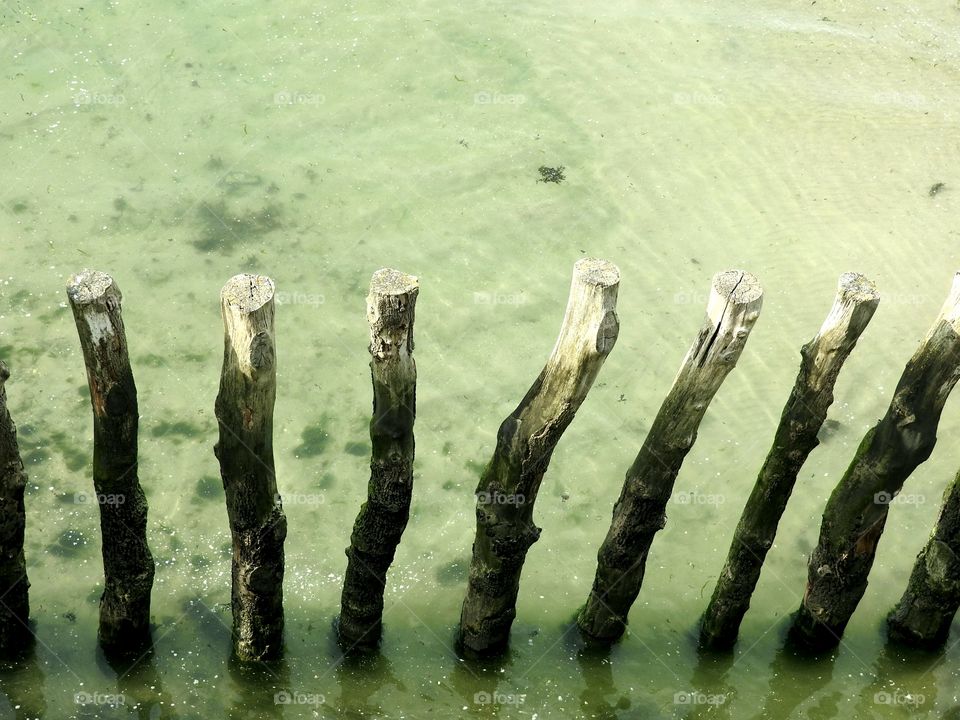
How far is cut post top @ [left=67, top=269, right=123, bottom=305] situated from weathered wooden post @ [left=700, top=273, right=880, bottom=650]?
3.68 metres

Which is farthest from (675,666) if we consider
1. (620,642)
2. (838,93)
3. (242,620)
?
(838,93)

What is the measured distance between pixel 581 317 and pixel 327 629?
2.84m

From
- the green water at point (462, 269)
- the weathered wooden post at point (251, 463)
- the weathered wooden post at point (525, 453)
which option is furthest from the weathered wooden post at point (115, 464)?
the weathered wooden post at point (525, 453)

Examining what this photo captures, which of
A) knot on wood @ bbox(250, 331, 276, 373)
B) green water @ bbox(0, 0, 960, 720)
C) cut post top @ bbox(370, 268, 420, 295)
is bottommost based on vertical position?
green water @ bbox(0, 0, 960, 720)

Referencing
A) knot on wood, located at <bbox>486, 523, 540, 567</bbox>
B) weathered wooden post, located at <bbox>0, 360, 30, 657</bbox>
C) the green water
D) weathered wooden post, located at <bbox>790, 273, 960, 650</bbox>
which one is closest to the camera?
weathered wooden post, located at <bbox>0, 360, 30, 657</bbox>

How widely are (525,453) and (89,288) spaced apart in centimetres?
240

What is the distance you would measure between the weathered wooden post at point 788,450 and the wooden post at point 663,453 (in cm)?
55

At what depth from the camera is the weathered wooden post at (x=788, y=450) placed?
664 centimetres

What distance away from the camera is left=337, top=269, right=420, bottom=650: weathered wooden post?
6.31m

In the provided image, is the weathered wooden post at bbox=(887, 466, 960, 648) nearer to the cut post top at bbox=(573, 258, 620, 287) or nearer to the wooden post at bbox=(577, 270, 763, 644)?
the wooden post at bbox=(577, 270, 763, 644)

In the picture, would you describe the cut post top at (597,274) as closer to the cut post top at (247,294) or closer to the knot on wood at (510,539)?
the cut post top at (247,294)

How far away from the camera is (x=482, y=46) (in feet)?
42.3

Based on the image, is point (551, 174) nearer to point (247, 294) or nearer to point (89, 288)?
point (247, 294)

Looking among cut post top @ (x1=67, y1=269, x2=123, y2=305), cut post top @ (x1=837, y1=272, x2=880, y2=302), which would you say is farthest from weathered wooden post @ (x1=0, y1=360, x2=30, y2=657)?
cut post top @ (x1=837, y1=272, x2=880, y2=302)
